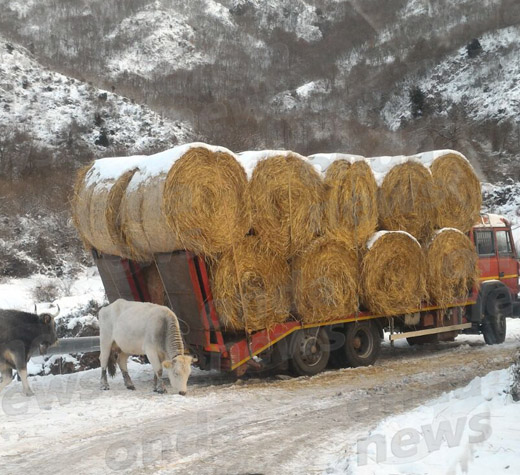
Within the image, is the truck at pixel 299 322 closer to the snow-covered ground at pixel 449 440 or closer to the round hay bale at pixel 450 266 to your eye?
the round hay bale at pixel 450 266

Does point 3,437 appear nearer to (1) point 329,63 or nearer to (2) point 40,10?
(1) point 329,63

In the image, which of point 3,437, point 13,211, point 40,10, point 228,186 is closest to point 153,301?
point 228,186

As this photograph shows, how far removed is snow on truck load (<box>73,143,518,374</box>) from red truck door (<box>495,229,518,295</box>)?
1.64 m

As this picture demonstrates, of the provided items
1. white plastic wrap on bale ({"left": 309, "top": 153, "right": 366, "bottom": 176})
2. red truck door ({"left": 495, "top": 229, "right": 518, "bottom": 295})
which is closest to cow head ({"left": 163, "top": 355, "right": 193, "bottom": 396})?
white plastic wrap on bale ({"left": 309, "top": 153, "right": 366, "bottom": 176})

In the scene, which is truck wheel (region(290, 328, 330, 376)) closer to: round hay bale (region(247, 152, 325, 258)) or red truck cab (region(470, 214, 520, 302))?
round hay bale (region(247, 152, 325, 258))

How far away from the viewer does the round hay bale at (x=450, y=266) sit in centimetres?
1202

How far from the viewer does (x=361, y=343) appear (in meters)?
11.7

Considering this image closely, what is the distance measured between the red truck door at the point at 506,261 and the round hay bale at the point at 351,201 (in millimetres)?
4225

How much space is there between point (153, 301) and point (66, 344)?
155 cm

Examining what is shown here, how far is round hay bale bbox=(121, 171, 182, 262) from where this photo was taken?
909cm

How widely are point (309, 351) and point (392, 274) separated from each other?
193cm

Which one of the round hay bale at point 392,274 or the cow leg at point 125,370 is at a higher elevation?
the round hay bale at point 392,274

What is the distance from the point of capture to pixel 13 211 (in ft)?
91.1

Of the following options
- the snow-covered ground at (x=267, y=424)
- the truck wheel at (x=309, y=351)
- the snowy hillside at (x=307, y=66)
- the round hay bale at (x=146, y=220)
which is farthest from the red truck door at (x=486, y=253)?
the snowy hillside at (x=307, y=66)
